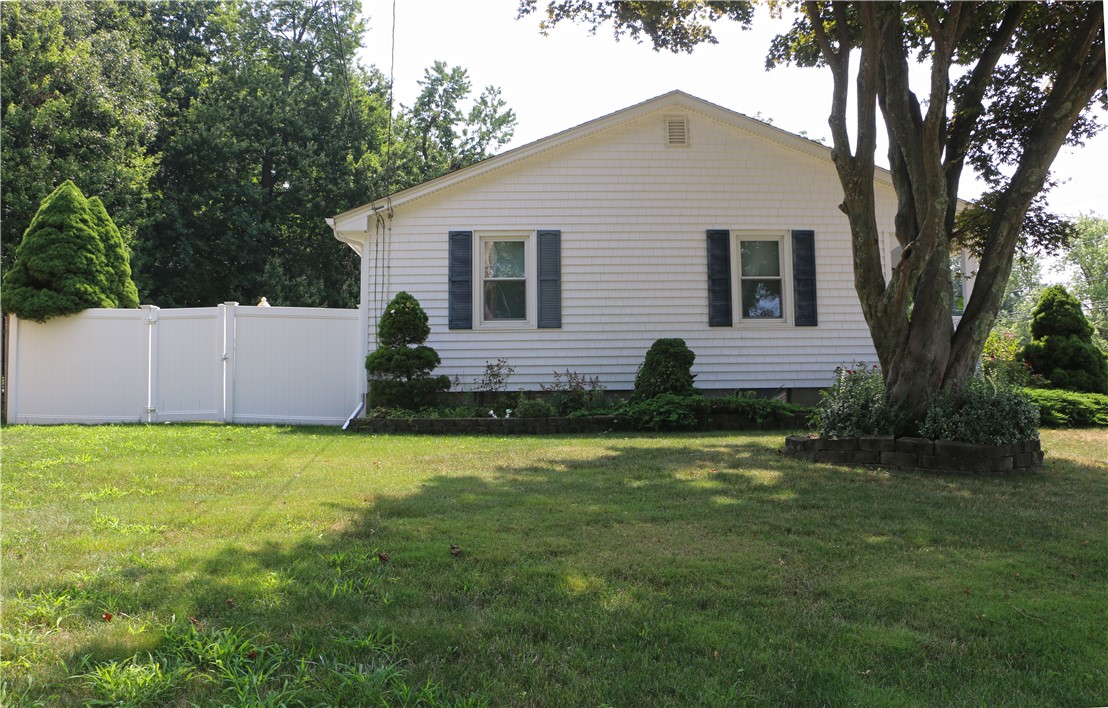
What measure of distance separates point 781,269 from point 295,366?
7.69 meters

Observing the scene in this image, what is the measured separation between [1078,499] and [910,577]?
268cm

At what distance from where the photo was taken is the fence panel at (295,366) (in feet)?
37.8

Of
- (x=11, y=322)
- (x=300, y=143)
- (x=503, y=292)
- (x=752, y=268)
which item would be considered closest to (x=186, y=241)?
(x=300, y=143)

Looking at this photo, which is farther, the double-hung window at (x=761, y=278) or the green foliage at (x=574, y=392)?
the double-hung window at (x=761, y=278)

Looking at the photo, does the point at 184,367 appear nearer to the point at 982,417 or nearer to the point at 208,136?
the point at 982,417

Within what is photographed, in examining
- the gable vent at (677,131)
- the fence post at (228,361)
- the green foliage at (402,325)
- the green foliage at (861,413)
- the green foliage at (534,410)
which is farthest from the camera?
the gable vent at (677,131)

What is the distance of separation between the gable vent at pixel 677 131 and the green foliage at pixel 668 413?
14.3 ft

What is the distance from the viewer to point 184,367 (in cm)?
1153

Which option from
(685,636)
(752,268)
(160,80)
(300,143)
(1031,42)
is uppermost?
(160,80)

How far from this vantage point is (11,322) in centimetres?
1121

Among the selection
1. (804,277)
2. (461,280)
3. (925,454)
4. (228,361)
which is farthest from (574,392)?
(925,454)

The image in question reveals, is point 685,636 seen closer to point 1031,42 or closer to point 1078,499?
point 1078,499

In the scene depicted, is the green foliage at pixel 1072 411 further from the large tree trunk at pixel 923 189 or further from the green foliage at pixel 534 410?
the green foliage at pixel 534 410

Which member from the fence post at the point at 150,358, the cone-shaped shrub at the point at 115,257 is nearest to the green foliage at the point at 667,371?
the fence post at the point at 150,358
